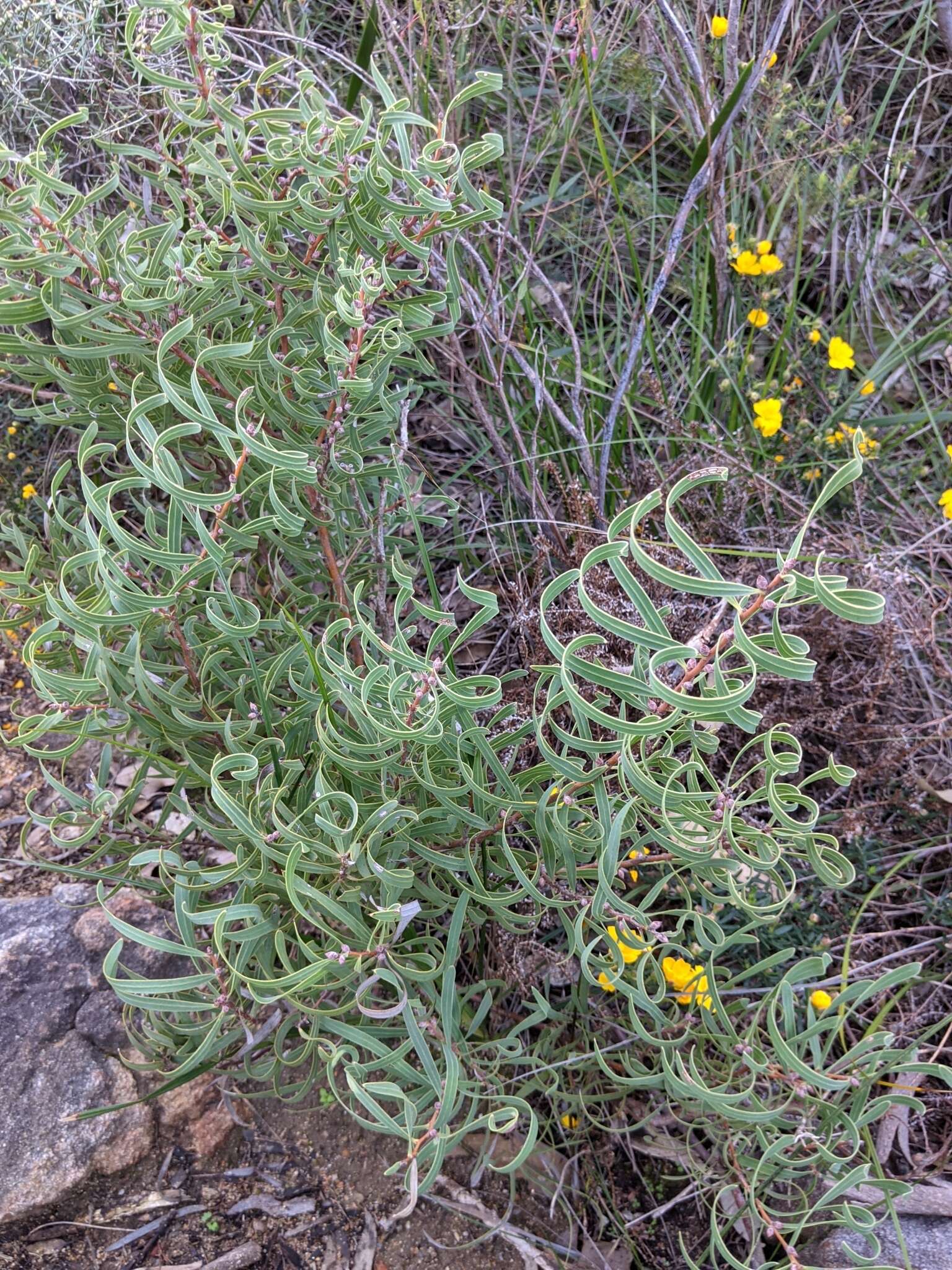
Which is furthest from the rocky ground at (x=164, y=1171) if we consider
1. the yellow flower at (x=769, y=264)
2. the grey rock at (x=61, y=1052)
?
the yellow flower at (x=769, y=264)

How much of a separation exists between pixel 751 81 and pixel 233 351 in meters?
1.76

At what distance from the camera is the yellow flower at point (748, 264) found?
2324mm

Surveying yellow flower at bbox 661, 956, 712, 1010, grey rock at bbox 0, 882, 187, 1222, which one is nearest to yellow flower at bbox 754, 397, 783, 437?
yellow flower at bbox 661, 956, 712, 1010

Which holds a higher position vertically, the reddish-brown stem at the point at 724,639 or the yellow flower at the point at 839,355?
the reddish-brown stem at the point at 724,639

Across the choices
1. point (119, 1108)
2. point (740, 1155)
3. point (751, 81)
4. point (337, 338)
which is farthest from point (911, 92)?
point (119, 1108)

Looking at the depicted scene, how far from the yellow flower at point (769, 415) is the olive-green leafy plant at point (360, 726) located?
2.70ft

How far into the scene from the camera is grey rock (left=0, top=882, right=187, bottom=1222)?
1.59 m

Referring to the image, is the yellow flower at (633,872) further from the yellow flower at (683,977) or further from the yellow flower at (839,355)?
the yellow flower at (839,355)

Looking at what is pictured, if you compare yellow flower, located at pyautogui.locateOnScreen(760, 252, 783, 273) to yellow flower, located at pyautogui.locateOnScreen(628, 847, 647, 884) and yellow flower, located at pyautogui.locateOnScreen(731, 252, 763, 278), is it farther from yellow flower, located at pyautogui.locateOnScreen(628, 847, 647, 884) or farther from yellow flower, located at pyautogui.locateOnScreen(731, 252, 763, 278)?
yellow flower, located at pyautogui.locateOnScreen(628, 847, 647, 884)

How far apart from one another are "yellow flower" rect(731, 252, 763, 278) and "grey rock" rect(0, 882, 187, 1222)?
200 cm

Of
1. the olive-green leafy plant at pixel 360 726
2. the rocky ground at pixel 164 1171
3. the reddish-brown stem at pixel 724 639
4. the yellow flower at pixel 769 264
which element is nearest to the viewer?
the reddish-brown stem at pixel 724 639

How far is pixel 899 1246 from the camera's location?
152 cm

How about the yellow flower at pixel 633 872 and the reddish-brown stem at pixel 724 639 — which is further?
the yellow flower at pixel 633 872

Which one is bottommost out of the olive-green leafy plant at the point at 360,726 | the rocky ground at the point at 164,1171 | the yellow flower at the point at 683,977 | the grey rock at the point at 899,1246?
the rocky ground at the point at 164,1171
